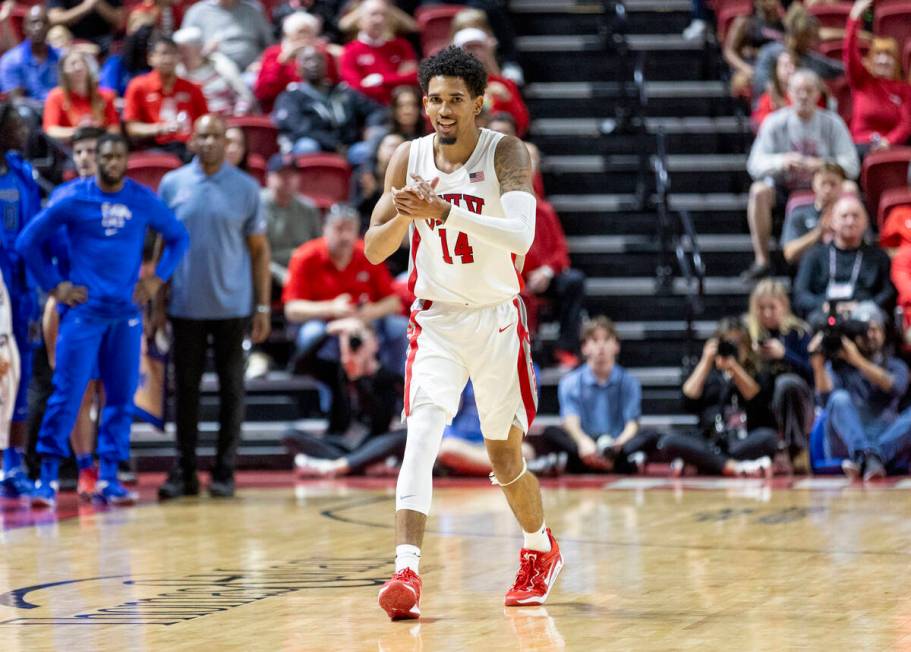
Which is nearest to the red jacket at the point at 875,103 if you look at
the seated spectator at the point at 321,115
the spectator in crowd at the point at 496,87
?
the spectator in crowd at the point at 496,87

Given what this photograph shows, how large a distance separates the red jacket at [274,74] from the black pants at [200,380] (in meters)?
4.23

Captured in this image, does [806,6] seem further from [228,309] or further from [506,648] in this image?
[506,648]

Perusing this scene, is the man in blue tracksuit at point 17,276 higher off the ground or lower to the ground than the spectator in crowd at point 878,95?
lower

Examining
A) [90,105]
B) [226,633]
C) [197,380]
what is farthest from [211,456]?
[226,633]

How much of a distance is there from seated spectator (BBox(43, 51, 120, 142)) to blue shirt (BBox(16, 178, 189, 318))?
10.1ft

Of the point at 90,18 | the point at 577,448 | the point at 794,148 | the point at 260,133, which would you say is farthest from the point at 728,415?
the point at 90,18

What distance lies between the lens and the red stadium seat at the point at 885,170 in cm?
1131

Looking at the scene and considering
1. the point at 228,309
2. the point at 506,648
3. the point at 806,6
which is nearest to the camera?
the point at 506,648

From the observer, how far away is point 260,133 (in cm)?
1250

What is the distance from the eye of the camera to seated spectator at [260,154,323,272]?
11.4 m

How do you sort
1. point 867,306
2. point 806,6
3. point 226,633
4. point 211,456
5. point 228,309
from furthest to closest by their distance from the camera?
point 806,6
point 211,456
point 867,306
point 228,309
point 226,633

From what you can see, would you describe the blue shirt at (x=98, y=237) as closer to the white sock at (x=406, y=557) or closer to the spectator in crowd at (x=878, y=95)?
the white sock at (x=406, y=557)

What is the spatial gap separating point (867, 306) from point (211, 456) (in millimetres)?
4301

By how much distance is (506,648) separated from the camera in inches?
177
